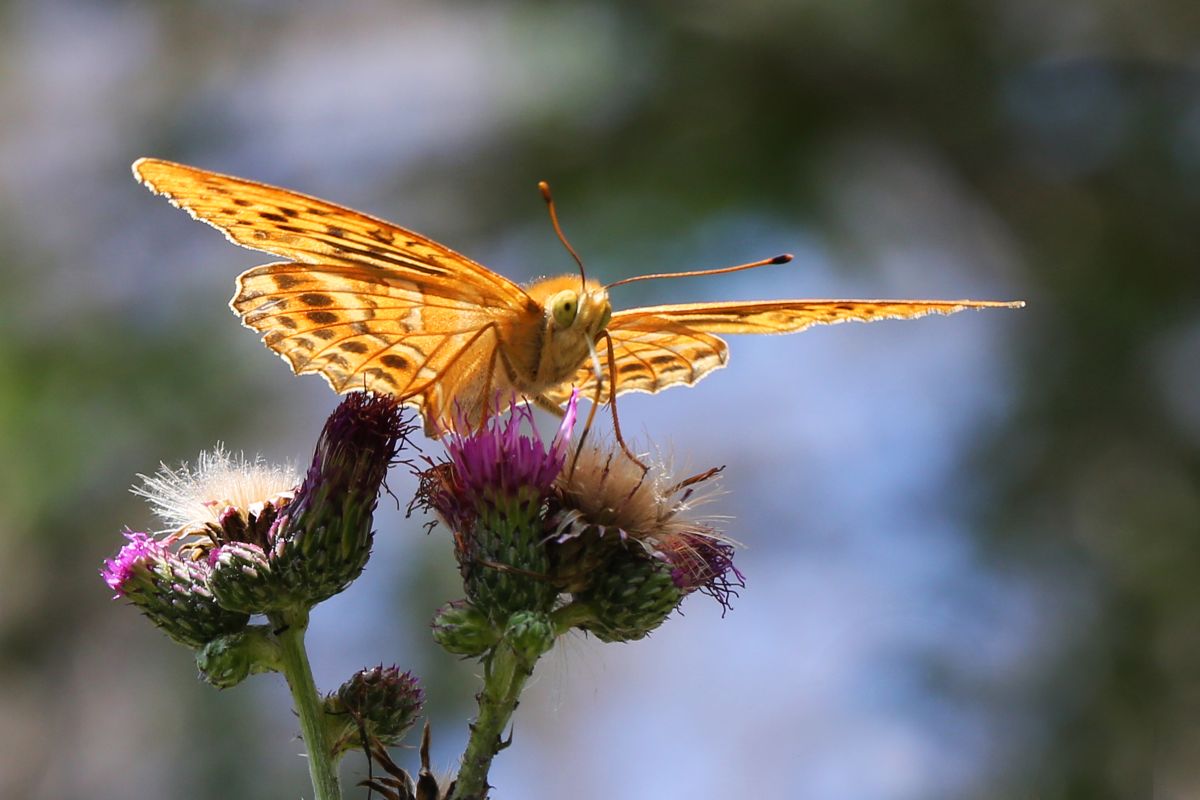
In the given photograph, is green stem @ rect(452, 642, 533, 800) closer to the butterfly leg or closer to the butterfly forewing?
the butterfly leg

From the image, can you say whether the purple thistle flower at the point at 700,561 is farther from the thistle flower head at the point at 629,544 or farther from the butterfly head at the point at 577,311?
the butterfly head at the point at 577,311

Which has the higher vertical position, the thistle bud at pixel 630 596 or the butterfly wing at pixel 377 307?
the butterfly wing at pixel 377 307

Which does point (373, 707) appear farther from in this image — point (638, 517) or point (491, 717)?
point (638, 517)

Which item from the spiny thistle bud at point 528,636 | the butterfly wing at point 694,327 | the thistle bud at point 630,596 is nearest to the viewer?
the spiny thistle bud at point 528,636

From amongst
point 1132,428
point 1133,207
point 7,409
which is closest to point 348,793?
point 7,409

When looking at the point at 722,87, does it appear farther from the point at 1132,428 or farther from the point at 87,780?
the point at 87,780

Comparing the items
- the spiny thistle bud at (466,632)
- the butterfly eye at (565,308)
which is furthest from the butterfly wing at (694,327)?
the spiny thistle bud at (466,632)

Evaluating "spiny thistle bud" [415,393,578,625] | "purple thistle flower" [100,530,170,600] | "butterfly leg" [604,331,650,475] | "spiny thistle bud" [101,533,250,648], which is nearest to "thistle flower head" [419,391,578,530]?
"spiny thistle bud" [415,393,578,625]
